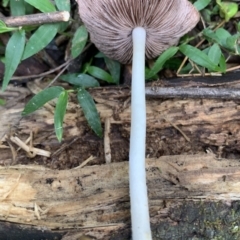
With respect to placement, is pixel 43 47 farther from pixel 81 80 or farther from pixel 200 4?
pixel 200 4

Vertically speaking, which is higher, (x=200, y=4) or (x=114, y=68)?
(x=200, y=4)

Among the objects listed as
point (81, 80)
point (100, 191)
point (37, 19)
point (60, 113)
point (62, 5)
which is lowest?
point (100, 191)

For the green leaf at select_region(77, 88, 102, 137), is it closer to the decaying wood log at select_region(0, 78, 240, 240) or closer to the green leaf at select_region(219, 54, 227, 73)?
the decaying wood log at select_region(0, 78, 240, 240)

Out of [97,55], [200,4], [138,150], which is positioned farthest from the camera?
[97,55]

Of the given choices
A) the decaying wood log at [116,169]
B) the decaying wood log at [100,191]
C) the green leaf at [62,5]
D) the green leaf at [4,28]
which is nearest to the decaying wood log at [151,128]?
the decaying wood log at [116,169]

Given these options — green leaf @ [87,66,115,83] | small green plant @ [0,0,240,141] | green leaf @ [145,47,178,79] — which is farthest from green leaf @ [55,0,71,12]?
green leaf @ [145,47,178,79]

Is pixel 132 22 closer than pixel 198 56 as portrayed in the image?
Yes

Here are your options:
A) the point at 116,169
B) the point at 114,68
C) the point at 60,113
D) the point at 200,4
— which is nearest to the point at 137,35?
the point at 114,68

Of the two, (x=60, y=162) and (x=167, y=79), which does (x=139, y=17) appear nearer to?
(x=167, y=79)
